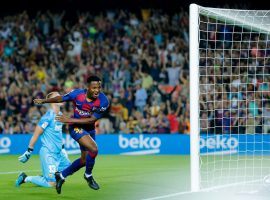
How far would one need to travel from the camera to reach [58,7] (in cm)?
3106

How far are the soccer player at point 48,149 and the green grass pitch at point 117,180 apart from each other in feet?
0.62

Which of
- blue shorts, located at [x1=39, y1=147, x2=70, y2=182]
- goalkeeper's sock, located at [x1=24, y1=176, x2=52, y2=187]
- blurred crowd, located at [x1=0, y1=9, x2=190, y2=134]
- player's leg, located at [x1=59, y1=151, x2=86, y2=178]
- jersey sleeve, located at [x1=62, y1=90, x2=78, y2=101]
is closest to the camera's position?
jersey sleeve, located at [x1=62, y1=90, x2=78, y2=101]

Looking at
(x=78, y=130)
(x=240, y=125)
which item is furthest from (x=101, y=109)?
(x=240, y=125)

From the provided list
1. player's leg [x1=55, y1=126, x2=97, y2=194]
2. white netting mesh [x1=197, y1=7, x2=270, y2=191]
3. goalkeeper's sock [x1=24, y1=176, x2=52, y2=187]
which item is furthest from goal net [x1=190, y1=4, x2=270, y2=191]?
goalkeeper's sock [x1=24, y1=176, x2=52, y2=187]

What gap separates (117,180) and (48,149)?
2147 mm

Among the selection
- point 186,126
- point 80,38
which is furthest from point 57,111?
point 80,38

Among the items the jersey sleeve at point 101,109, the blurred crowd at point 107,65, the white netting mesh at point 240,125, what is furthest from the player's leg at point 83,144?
the blurred crowd at point 107,65

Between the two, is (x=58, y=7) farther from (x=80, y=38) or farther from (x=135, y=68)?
(x=135, y=68)

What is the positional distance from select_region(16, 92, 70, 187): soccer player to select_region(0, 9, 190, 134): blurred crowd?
10.7m

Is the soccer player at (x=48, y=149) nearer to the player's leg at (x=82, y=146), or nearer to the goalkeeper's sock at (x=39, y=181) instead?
the goalkeeper's sock at (x=39, y=181)

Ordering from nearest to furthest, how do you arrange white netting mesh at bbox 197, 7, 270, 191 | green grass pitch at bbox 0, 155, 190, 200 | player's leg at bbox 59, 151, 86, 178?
green grass pitch at bbox 0, 155, 190, 200, player's leg at bbox 59, 151, 86, 178, white netting mesh at bbox 197, 7, 270, 191

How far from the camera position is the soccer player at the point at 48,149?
41.5 ft

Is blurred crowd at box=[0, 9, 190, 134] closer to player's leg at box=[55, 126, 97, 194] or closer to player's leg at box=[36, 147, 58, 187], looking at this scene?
player's leg at box=[36, 147, 58, 187]

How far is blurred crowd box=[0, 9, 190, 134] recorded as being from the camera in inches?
958
